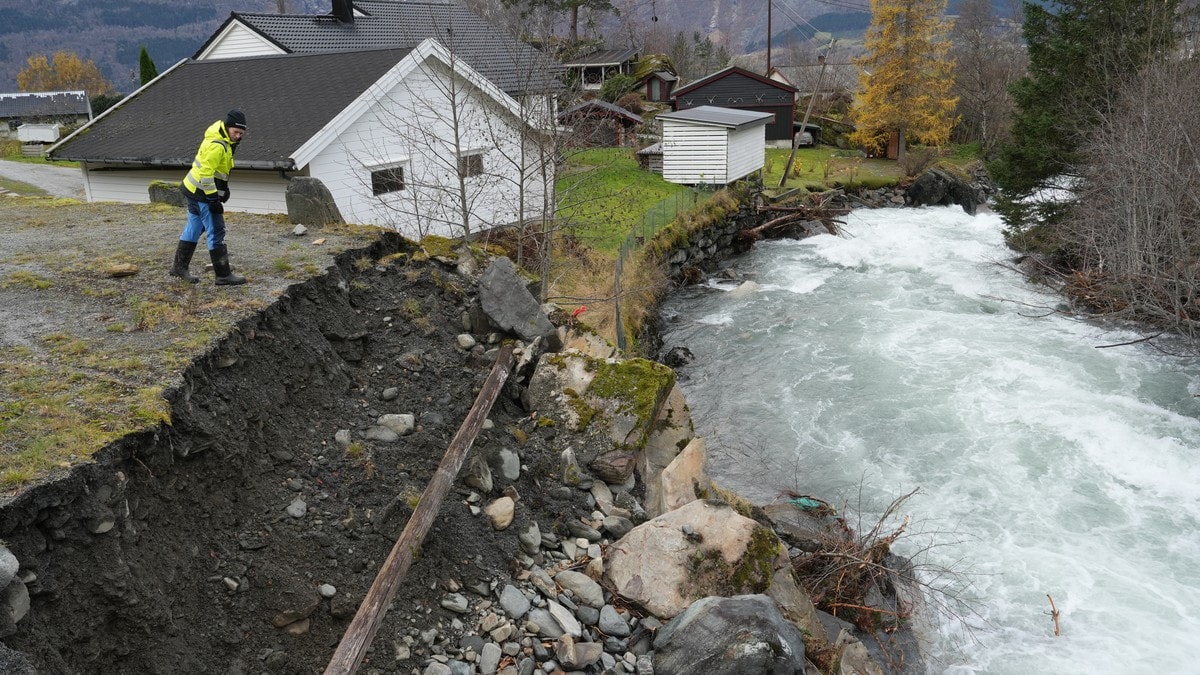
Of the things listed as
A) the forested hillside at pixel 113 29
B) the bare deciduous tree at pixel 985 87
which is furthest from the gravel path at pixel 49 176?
the forested hillside at pixel 113 29

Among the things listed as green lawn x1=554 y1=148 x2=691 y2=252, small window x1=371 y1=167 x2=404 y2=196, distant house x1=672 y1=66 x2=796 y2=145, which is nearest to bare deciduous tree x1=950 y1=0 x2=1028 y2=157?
distant house x1=672 y1=66 x2=796 y2=145

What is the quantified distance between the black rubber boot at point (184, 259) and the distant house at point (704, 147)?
834 inches

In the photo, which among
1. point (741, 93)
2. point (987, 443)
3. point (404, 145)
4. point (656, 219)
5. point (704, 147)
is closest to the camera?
point (987, 443)

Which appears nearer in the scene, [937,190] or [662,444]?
[662,444]

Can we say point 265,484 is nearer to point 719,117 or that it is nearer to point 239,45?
point 239,45

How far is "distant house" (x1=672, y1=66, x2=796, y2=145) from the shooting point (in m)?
39.9

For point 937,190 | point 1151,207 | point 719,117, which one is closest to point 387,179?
point 1151,207

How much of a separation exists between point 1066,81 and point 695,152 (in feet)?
36.7

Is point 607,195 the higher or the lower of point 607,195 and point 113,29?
the lower

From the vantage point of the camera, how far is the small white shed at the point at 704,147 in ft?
89.6

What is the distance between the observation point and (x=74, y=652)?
171 inches

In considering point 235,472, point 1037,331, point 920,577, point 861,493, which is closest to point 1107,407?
point 1037,331

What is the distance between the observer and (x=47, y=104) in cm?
5372

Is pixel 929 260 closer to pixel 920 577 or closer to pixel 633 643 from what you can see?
pixel 920 577
